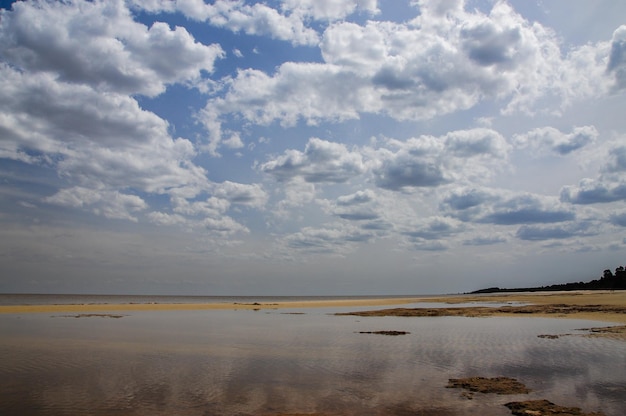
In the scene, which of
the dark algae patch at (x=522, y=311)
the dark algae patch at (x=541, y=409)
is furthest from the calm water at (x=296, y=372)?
the dark algae patch at (x=522, y=311)

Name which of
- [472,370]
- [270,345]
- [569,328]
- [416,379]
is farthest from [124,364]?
[569,328]

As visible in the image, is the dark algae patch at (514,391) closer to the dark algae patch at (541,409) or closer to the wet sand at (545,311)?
the dark algae patch at (541,409)

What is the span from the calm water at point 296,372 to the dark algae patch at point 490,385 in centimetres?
45

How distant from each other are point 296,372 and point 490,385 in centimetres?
656

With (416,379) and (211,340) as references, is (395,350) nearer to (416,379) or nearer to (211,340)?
(416,379)

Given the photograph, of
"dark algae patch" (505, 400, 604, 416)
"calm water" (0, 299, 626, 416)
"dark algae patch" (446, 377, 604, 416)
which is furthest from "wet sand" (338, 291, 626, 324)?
"dark algae patch" (505, 400, 604, 416)

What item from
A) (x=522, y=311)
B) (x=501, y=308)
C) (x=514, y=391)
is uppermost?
(x=514, y=391)

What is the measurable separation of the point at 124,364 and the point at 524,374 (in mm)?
15078

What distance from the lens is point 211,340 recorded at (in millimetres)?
25312

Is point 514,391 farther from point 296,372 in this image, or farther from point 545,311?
point 545,311

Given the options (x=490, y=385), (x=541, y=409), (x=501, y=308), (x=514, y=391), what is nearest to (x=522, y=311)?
(x=501, y=308)

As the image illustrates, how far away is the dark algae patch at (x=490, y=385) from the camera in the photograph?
12.9 meters

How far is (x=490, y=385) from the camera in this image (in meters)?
13.4

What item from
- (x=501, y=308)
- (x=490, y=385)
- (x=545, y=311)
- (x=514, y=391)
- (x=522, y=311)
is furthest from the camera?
(x=501, y=308)
